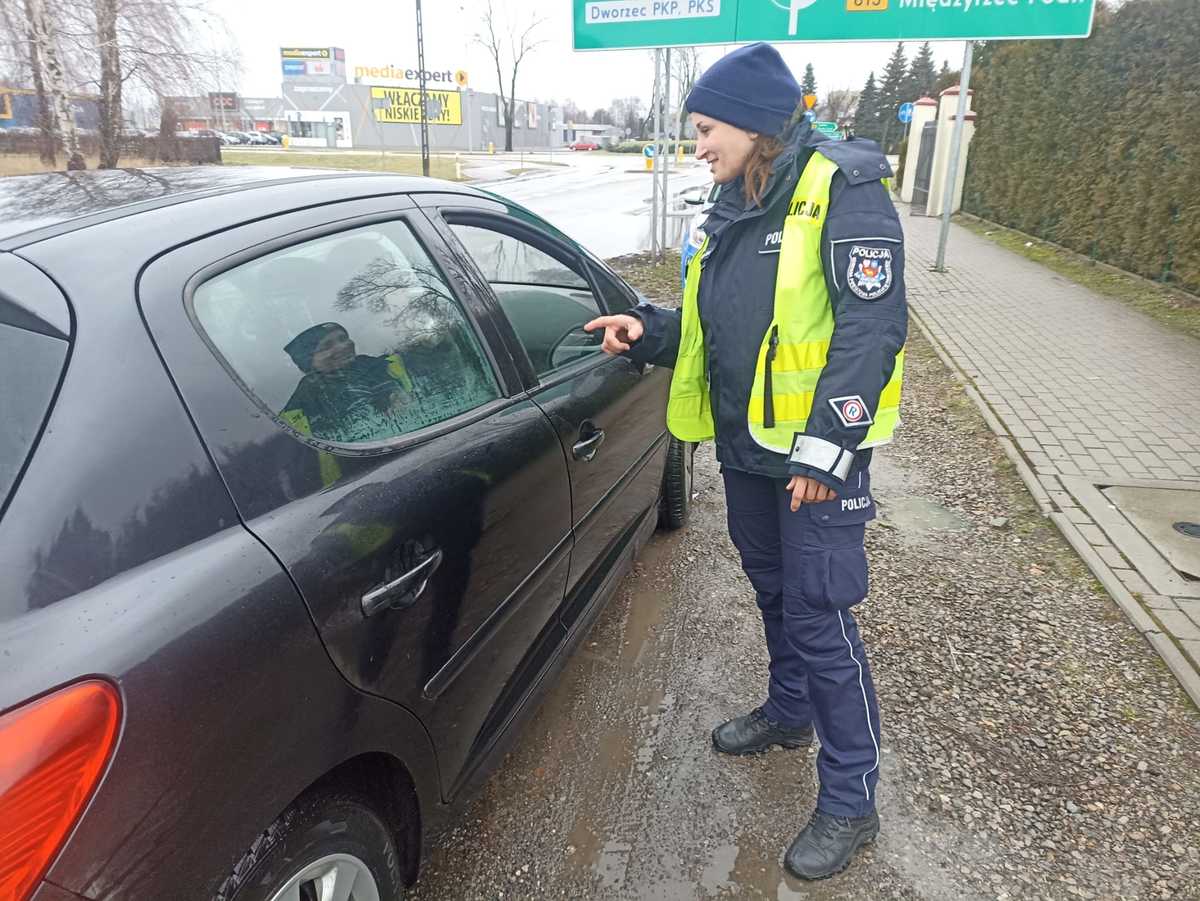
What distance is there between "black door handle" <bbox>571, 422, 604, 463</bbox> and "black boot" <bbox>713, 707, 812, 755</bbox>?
3.16 feet

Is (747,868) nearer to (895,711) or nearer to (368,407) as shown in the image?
(895,711)

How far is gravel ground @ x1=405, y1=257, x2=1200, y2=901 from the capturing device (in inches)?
84.0

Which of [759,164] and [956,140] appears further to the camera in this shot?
[956,140]

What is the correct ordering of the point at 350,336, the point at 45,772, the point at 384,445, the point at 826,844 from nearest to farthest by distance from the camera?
the point at 45,772, the point at 384,445, the point at 350,336, the point at 826,844

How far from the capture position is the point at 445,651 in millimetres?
1736

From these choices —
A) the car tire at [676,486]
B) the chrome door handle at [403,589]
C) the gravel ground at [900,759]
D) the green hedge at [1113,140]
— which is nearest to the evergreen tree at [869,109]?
the green hedge at [1113,140]

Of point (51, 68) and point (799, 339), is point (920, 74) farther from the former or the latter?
point (799, 339)

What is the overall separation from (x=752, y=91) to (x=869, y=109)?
55.8 m

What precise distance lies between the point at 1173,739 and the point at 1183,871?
596 mm

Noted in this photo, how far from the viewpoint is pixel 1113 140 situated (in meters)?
10.4

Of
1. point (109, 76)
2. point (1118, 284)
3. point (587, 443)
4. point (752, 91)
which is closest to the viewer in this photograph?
point (752, 91)

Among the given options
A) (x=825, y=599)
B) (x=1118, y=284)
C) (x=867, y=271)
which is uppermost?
(x=867, y=271)

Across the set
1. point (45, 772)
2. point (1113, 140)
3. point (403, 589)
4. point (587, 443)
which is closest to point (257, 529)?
point (403, 589)

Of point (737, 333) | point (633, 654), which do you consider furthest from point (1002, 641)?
point (737, 333)
